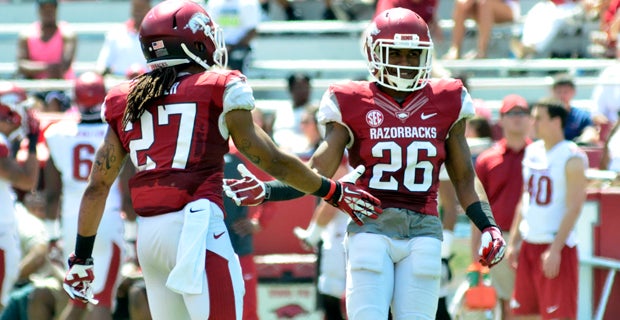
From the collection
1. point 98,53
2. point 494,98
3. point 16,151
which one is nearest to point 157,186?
point 16,151

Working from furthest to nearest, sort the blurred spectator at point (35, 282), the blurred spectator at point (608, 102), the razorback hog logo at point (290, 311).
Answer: the blurred spectator at point (608, 102), the razorback hog logo at point (290, 311), the blurred spectator at point (35, 282)

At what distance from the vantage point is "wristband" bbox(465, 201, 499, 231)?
505cm

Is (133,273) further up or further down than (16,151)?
A: further down

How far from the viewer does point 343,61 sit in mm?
11500

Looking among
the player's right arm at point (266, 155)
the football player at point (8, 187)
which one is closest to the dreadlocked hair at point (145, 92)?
the player's right arm at point (266, 155)

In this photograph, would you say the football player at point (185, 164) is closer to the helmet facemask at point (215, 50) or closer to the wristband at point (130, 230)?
the helmet facemask at point (215, 50)

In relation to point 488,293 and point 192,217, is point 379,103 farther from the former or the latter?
point 488,293

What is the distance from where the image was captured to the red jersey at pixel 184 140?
14.9 ft

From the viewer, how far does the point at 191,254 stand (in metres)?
4.44

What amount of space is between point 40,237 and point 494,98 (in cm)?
463

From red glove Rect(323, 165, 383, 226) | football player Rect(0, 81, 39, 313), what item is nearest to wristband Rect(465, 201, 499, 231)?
red glove Rect(323, 165, 383, 226)

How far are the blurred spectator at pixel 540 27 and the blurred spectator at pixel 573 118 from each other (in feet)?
4.87

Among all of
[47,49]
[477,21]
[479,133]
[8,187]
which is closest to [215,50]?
[8,187]

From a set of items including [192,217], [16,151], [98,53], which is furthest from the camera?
[98,53]
